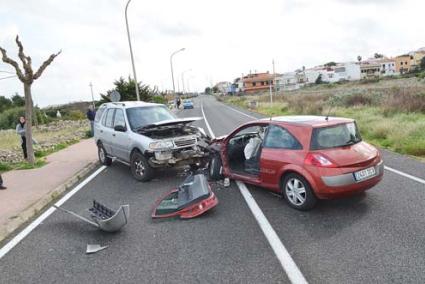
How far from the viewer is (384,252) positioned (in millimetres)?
4266

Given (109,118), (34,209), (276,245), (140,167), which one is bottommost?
(276,245)

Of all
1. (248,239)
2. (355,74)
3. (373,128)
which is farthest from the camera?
(355,74)

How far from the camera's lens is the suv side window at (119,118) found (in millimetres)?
9525

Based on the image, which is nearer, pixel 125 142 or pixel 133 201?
pixel 133 201

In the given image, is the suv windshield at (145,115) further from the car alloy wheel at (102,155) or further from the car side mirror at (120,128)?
the car alloy wheel at (102,155)

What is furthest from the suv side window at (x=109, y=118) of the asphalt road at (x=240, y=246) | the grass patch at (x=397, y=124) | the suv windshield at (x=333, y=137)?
the grass patch at (x=397, y=124)

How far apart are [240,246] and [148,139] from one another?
14.0ft

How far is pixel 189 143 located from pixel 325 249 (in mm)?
4694

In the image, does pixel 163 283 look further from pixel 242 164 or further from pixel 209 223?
pixel 242 164

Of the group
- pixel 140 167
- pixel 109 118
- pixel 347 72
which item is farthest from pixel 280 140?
pixel 347 72


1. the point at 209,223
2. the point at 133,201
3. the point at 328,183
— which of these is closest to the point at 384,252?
the point at 328,183

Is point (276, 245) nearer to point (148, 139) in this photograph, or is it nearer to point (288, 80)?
point (148, 139)

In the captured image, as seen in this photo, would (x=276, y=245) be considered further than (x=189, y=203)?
No

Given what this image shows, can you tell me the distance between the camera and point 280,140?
631 centimetres
